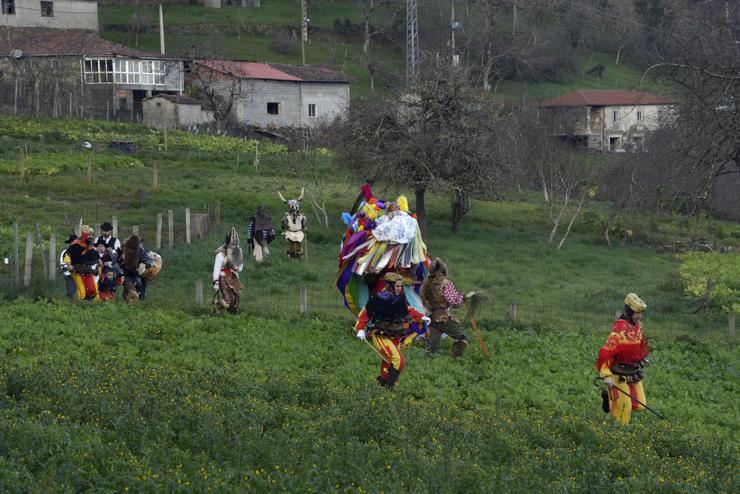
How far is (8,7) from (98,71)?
14025 millimetres

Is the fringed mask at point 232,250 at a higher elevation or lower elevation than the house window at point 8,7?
lower

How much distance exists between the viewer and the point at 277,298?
78.4ft

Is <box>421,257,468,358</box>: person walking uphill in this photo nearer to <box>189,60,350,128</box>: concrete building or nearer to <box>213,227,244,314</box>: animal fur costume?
<box>213,227,244,314</box>: animal fur costume

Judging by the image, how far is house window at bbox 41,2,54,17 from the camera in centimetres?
8088

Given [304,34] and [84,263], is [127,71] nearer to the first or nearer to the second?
[304,34]

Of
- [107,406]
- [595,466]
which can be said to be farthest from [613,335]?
[107,406]

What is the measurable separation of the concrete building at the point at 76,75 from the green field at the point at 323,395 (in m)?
32.5

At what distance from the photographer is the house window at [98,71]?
6926cm

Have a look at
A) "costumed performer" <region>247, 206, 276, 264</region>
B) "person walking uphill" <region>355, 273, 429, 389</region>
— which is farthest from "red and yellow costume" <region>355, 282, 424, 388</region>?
"costumed performer" <region>247, 206, 276, 264</region>

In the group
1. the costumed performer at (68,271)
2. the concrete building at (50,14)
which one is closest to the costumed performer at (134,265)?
the costumed performer at (68,271)

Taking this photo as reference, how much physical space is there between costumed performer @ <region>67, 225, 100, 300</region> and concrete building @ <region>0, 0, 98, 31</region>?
61092 millimetres

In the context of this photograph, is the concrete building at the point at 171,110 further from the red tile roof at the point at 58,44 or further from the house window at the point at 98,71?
the red tile roof at the point at 58,44

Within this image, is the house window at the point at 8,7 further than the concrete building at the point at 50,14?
No

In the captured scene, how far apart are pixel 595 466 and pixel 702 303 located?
53.4 feet
